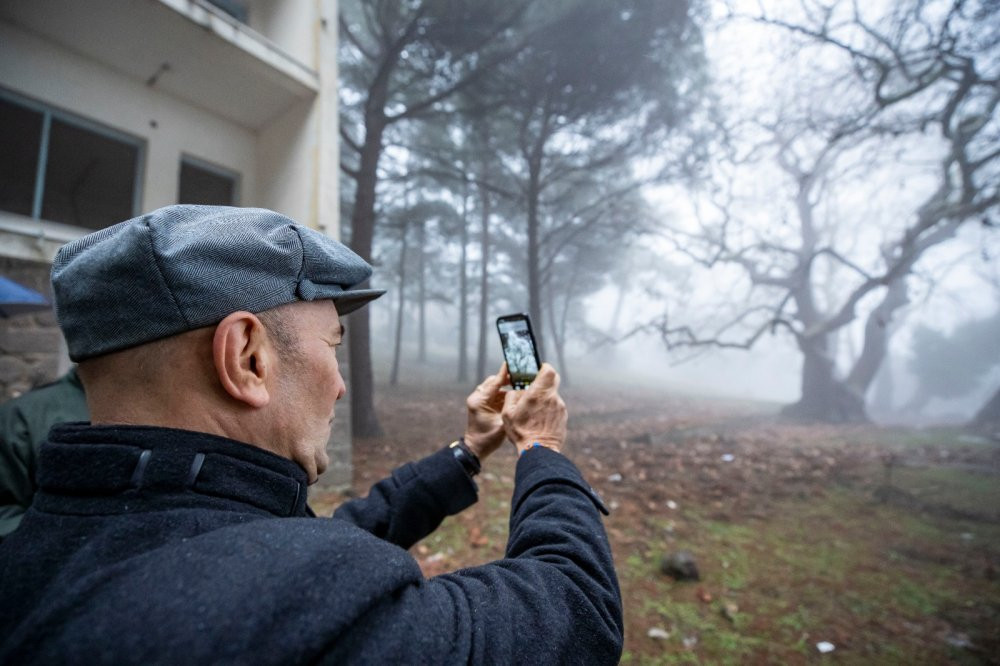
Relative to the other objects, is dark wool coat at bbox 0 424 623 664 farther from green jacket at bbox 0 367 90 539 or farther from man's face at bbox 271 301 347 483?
green jacket at bbox 0 367 90 539

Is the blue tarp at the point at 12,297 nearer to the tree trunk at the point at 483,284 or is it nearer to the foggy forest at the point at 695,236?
the foggy forest at the point at 695,236

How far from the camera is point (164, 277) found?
886 mm

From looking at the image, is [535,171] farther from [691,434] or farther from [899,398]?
[899,398]

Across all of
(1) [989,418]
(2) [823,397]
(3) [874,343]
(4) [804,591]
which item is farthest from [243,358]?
(3) [874,343]

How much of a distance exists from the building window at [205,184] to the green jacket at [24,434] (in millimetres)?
3833

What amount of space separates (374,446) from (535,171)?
8483 mm

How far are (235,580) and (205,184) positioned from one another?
269 inches

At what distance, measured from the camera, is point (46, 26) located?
4285mm

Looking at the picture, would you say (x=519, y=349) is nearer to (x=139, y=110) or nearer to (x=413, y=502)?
(x=413, y=502)

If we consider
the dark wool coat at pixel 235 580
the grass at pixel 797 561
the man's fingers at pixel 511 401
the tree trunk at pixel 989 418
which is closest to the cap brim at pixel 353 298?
the dark wool coat at pixel 235 580

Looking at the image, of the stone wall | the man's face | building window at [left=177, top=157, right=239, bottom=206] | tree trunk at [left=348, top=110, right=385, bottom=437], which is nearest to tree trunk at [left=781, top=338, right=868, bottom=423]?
tree trunk at [left=348, top=110, right=385, bottom=437]

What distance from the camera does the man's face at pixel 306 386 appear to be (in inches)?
40.1

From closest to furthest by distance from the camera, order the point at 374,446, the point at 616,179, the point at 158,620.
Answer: the point at 158,620 → the point at 374,446 → the point at 616,179

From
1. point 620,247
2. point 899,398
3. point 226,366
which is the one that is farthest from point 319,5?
point 899,398
